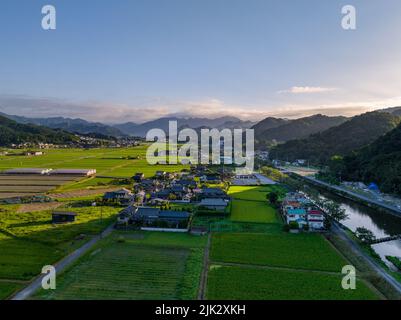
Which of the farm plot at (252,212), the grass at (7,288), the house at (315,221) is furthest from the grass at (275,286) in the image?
the farm plot at (252,212)

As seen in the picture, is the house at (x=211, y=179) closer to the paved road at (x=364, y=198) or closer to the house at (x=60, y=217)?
the paved road at (x=364, y=198)

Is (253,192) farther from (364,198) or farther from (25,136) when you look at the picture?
(25,136)

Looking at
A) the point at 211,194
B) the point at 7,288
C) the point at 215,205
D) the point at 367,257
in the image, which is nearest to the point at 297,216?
the point at 367,257

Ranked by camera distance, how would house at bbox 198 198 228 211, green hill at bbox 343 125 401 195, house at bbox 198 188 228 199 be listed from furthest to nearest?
green hill at bbox 343 125 401 195, house at bbox 198 188 228 199, house at bbox 198 198 228 211

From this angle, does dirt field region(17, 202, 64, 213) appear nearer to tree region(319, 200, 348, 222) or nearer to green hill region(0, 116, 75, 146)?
tree region(319, 200, 348, 222)

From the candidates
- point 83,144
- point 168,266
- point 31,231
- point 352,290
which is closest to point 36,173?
point 31,231

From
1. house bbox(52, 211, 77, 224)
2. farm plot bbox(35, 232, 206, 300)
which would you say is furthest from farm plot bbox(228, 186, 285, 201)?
house bbox(52, 211, 77, 224)

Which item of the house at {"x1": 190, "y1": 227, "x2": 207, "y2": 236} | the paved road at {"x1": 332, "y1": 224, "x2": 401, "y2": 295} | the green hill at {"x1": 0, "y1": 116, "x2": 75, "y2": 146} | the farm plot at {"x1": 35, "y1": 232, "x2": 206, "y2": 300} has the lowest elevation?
the paved road at {"x1": 332, "y1": 224, "x2": 401, "y2": 295}
